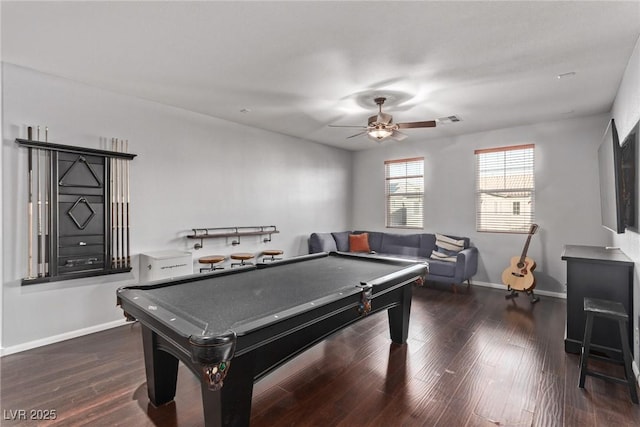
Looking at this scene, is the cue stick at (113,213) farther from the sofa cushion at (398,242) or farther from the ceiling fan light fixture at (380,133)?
the sofa cushion at (398,242)

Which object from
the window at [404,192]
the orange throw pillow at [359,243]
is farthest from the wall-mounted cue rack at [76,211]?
the window at [404,192]

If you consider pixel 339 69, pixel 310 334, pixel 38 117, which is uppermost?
pixel 339 69

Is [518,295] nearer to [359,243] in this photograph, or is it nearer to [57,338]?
[359,243]

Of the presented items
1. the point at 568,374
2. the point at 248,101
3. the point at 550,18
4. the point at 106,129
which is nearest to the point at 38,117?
the point at 106,129

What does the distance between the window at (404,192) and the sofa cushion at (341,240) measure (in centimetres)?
102

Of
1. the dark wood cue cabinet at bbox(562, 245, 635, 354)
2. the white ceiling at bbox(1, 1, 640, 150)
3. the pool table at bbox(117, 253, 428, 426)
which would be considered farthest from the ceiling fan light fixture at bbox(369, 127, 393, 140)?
the dark wood cue cabinet at bbox(562, 245, 635, 354)

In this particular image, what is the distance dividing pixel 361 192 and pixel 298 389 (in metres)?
5.44

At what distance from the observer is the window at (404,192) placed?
6.41 metres

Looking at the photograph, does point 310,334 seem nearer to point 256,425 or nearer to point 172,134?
point 256,425

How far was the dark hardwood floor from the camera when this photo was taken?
204 cm

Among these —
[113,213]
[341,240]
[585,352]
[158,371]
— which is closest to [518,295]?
[585,352]

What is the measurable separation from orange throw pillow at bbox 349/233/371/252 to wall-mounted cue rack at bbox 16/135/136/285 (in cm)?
409

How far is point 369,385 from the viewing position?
7.89 feet

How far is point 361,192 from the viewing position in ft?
24.1
